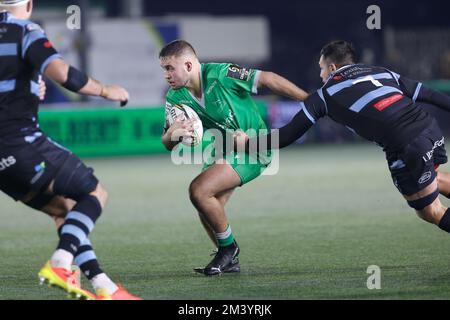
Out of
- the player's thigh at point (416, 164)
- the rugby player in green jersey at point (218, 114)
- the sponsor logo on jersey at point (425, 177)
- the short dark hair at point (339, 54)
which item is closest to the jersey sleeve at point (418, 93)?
the player's thigh at point (416, 164)

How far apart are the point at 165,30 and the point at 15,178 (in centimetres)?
2111

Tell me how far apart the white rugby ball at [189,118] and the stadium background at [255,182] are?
977 millimetres

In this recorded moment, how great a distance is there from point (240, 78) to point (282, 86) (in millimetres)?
422

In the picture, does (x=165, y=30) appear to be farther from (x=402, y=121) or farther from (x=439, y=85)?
(x=402, y=121)

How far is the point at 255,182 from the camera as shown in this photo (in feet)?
50.9

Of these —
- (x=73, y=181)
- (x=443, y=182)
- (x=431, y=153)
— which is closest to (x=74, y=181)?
(x=73, y=181)

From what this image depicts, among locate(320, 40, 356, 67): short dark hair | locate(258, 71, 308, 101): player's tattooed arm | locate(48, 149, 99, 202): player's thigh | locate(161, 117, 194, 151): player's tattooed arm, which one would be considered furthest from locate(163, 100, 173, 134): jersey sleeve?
locate(48, 149, 99, 202): player's thigh

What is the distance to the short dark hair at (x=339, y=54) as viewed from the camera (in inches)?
297

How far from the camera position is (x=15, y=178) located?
6172 millimetres

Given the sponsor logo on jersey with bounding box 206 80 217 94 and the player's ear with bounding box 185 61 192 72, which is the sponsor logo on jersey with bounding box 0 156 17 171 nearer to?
the player's ear with bounding box 185 61 192 72

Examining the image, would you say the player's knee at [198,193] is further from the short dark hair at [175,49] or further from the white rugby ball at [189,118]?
the short dark hair at [175,49]

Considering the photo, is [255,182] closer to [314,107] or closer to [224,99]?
[224,99]
